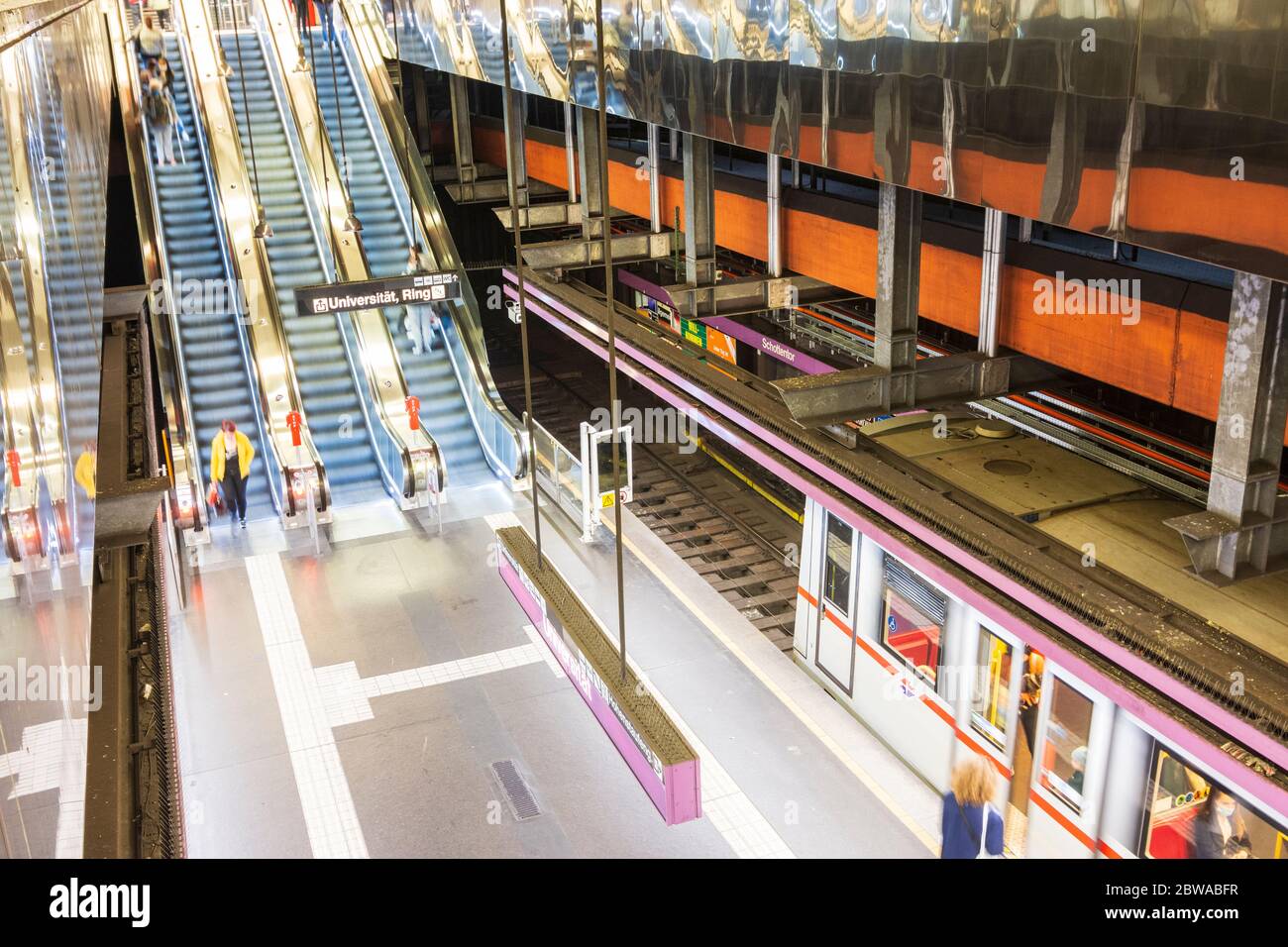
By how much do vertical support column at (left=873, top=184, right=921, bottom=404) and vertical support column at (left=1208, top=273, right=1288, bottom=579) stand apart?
7.83 feet

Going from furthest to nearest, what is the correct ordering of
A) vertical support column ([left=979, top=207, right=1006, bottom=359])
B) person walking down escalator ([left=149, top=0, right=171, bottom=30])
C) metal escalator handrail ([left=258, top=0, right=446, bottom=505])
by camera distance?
person walking down escalator ([left=149, top=0, right=171, bottom=30]) < metal escalator handrail ([left=258, top=0, right=446, bottom=505]) < vertical support column ([left=979, top=207, right=1006, bottom=359])

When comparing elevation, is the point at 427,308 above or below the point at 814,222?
below

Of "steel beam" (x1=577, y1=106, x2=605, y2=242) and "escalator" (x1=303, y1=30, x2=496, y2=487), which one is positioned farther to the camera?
"escalator" (x1=303, y1=30, x2=496, y2=487)

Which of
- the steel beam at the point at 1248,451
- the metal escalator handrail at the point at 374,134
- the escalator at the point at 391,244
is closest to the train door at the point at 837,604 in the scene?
the steel beam at the point at 1248,451

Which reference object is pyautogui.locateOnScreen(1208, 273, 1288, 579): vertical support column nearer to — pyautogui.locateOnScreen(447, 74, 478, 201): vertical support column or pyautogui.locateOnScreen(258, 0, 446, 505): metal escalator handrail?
pyautogui.locateOnScreen(258, 0, 446, 505): metal escalator handrail

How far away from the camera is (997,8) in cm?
551

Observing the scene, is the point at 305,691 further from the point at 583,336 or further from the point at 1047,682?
the point at 1047,682

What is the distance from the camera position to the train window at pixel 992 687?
6.82m

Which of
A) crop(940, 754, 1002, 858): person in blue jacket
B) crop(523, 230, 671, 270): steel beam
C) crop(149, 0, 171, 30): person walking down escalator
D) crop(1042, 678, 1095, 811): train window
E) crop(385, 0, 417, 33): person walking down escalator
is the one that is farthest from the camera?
crop(149, 0, 171, 30): person walking down escalator

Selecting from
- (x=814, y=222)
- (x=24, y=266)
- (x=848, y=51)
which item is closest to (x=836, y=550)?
(x=814, y=222)

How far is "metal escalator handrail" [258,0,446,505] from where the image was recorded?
13.0m

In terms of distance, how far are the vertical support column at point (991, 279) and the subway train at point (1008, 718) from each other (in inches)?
59.7

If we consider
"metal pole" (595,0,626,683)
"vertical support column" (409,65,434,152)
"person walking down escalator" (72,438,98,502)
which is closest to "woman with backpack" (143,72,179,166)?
"vertical support column" (409,65,434,152)

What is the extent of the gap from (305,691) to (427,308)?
6.99m
